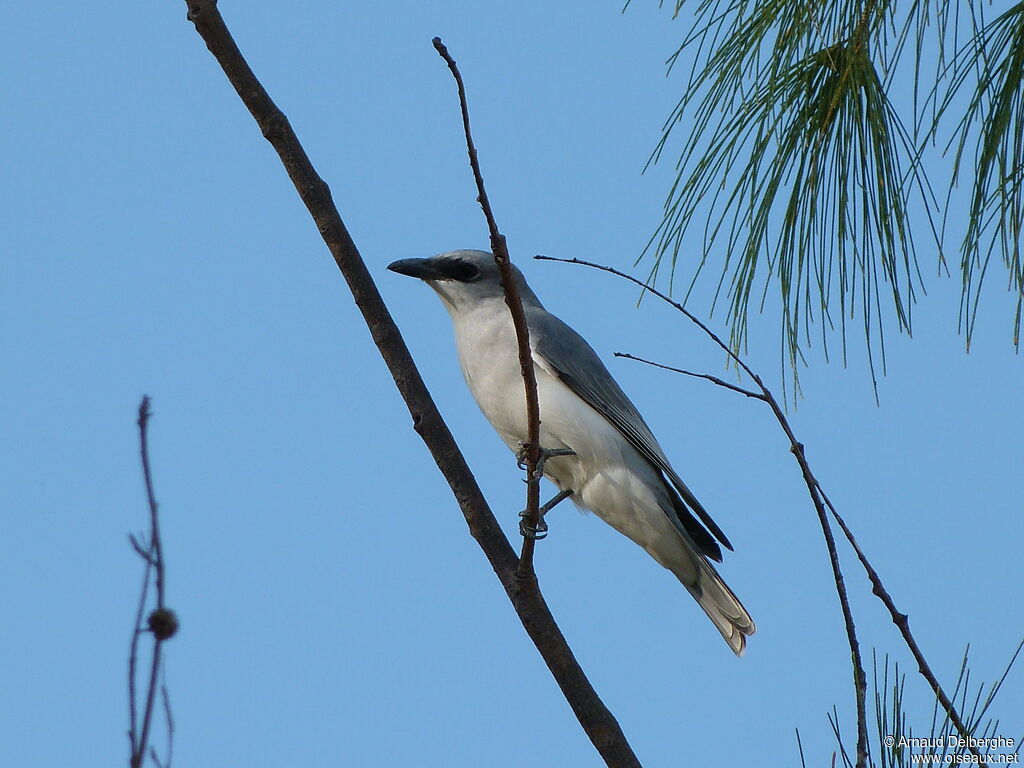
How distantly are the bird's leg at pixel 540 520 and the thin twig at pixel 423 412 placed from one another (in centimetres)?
10

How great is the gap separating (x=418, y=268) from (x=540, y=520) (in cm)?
144

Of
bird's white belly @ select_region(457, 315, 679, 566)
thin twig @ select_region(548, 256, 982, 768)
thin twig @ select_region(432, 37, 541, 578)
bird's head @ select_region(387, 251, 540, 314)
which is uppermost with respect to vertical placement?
bird's head @ select_region(387, 251, 540, 314)

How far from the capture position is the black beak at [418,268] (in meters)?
4.72

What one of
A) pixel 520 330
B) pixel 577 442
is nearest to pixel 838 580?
pixel 520 330

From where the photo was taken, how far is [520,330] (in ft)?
8.93

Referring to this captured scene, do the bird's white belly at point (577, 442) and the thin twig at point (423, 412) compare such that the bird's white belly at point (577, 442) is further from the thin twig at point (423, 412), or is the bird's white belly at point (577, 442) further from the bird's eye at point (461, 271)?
the thin twig at point (423, 412)

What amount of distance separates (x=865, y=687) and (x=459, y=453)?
4.50 ft

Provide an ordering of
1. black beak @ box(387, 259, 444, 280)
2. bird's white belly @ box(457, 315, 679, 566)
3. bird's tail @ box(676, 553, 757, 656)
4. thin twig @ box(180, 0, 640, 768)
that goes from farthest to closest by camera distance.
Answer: black beak @ box(387, 259, 444, 280), bird's tail @ box(676, 553, 757, 656), bird's white belly @ box(457, 315, 679, 566), thin twig @ box(180, 0, 640, 768)

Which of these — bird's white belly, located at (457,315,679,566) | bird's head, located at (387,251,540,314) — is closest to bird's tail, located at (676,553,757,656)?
bird's white belly, located at (457,315,679,566)

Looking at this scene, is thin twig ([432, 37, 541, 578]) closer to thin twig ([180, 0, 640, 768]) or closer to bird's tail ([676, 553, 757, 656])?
thin twig ([180, 0, 640, 768])

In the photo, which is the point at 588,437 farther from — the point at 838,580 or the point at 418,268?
the point at 838,580

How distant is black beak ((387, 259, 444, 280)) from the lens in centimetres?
472

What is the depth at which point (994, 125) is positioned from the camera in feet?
9.97

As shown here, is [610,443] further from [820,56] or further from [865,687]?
[865,687]
